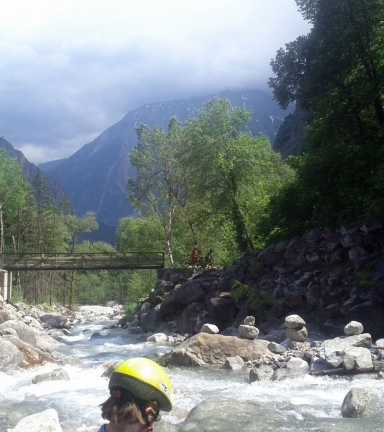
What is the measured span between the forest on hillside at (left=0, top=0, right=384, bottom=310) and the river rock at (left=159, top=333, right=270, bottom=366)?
22.2ft

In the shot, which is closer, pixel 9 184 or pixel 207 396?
pixel 207 396

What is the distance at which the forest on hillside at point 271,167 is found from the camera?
1972 centimetres

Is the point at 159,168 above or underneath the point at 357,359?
above

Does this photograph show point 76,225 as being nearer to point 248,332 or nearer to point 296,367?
point 248,332

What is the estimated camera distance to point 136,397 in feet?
8.40

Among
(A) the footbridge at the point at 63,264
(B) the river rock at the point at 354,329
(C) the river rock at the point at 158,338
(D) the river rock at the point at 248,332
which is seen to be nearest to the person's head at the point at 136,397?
(B) the river rock at the point at 354,329

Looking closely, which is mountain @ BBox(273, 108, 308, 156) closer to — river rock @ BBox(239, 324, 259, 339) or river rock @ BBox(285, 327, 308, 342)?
river rock @ BBox(285, 327, 308, 342)

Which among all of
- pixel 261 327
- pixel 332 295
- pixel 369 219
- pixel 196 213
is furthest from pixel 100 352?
pixel 196 213

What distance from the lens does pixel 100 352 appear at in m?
18.3

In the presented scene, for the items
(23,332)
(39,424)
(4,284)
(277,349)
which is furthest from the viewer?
(4,284)

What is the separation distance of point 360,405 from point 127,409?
6.52 meters

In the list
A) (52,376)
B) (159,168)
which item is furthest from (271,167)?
(52,376)

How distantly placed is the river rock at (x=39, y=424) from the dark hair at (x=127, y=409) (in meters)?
4.33

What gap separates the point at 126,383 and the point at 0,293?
28.2 m
